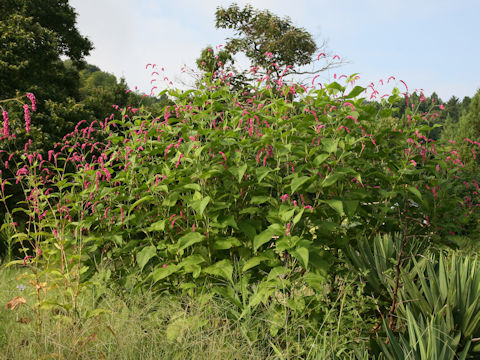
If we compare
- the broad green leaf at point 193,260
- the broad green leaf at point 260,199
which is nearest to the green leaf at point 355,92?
the broad green leaf at point 260,199

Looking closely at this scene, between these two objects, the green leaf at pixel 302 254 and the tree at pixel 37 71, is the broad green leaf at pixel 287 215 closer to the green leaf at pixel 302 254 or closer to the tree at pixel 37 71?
the green leaf at pixel 302 254

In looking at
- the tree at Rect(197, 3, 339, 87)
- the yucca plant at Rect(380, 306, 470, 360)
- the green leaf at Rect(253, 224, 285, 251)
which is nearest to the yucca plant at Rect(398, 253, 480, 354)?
the yucca plant at Rect(380, 306, 470, 360)

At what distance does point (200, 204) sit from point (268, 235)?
62 centimetres

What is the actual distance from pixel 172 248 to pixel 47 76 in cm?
1125

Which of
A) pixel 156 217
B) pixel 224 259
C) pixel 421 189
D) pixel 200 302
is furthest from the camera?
pixel 421 189

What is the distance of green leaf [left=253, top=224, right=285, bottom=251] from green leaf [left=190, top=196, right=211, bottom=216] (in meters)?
0.52

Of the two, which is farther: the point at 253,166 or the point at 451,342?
the point at 253,166

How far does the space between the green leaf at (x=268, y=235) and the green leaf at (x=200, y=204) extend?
519 mm

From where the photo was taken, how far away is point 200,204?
3.27m

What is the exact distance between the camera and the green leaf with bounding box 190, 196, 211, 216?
3.20 meters

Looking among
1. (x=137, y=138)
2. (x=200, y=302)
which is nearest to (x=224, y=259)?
(x=200, y=302)

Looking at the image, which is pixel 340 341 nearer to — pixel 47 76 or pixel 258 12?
pixel 47 76

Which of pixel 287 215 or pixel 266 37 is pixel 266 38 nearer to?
pixel 266 37

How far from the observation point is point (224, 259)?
358cm
